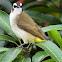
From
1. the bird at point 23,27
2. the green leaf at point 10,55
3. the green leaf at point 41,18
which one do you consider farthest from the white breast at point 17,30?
the green leaf at point 41,18

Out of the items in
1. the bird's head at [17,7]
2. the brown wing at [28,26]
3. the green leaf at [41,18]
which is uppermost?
the bird's head at [17,7]

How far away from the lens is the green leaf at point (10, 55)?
1242mm

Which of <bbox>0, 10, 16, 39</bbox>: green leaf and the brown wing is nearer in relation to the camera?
the brown wing

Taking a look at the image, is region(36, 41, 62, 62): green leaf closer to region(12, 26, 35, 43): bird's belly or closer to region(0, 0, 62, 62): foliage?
region(0, 0, 62, 62): foliage

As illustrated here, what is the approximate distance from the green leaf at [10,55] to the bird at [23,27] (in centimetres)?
13

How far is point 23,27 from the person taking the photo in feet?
4.67

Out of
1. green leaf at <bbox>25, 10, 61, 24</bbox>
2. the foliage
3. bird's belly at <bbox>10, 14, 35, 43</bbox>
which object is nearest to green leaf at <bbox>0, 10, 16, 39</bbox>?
the foliage

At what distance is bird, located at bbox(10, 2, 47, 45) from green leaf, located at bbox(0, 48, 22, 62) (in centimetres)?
13

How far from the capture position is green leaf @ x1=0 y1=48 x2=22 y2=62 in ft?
4.08

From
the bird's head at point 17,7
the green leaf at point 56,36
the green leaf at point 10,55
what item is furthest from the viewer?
the green leaf at point 56,36

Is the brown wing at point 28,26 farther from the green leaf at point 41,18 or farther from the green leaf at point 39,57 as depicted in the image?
the green leaf at point 41,18

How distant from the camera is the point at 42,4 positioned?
2.66 m

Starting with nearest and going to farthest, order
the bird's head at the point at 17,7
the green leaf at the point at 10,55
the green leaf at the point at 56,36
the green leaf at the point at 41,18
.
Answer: the green leaf at the point at 10,55
the bird's head at the point at 17,7
the green leaf at the point at 56,36
the green leaf at the point at 41,18

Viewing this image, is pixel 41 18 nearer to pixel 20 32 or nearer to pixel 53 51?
pixel 20 32
